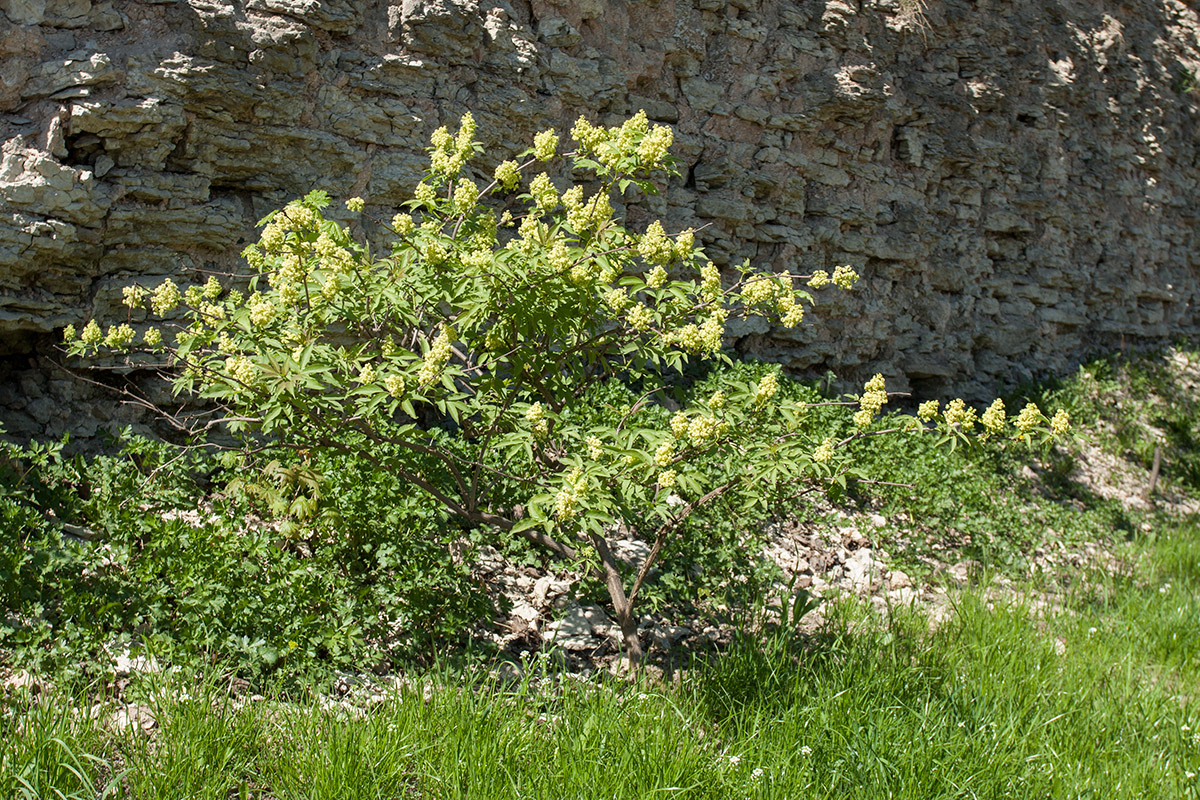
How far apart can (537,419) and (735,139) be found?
436cm

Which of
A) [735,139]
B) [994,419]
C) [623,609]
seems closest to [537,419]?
[623,609]

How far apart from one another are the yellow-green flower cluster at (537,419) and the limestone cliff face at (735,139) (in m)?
2.53

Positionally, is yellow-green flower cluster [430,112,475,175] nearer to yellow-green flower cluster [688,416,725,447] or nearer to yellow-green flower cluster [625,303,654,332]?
yellow-green flower cluster [625,303,654,332]

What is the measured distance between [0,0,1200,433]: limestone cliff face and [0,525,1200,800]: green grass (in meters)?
2.41

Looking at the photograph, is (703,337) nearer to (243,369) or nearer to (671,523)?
(671,523)

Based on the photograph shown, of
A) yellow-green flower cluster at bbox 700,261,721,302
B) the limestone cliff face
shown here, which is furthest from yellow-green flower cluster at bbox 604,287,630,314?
the limestone cliff face

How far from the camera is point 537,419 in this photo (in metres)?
2.87

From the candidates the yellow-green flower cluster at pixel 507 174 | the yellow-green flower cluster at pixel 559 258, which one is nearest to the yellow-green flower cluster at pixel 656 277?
the yellow-green flower cluster at pixel 559 258

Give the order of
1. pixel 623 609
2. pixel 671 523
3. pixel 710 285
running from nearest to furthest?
pixel 710 285 < pixel 671 523 < pixel 623 609

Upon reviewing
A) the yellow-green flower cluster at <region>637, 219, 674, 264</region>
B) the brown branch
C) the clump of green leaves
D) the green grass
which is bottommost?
the clump of green leaves

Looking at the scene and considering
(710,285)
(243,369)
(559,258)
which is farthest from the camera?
(710,285)

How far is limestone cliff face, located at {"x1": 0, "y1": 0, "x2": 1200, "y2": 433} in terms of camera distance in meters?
4.18

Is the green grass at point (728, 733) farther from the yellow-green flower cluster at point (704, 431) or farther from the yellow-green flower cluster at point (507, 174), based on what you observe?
the yellow-green flower cluster at point (507, 174)

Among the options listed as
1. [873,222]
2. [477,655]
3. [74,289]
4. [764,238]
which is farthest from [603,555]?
[873,222]
